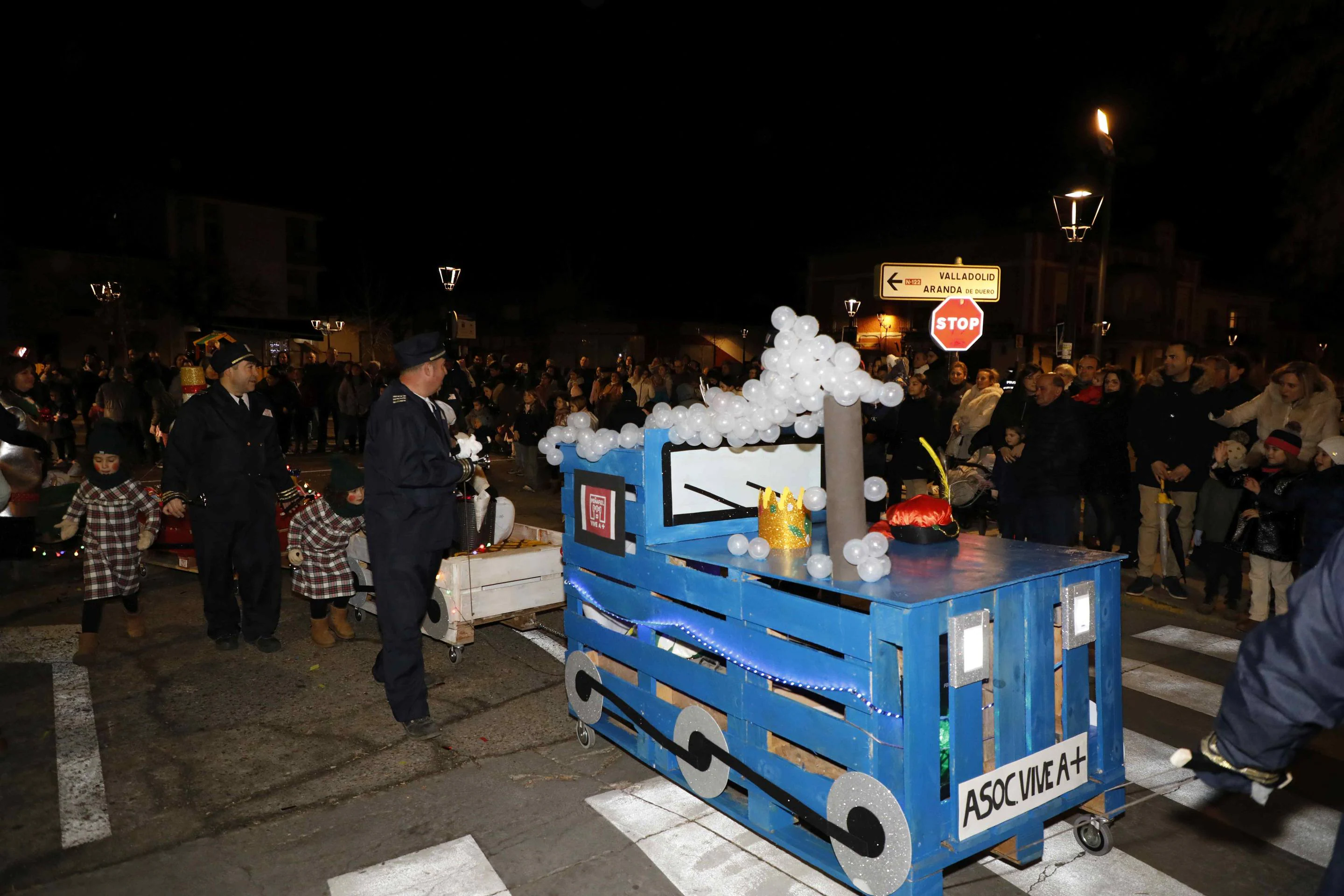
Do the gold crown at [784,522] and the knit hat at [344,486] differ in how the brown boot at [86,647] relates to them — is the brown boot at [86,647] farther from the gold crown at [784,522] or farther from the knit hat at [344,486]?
the gold crown at [784,522]

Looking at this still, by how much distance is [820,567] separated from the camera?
3.22 metres

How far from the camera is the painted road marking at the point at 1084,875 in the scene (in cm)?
334

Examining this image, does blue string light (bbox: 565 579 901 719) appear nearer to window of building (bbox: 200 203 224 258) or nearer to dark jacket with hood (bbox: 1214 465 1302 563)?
dark jacket with hood (bbox: 1214 465 1302 563)

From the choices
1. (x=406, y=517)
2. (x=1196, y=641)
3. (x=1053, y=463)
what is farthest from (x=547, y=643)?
(x=1196, y=641)

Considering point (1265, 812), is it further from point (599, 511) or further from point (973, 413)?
point (973, 413)

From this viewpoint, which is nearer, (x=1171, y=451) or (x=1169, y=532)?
(x=1171, y=451)

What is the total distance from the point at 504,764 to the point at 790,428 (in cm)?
227

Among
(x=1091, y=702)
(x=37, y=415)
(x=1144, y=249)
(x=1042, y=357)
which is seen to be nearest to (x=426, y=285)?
(x=1042, y=357)

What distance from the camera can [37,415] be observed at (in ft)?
33.0

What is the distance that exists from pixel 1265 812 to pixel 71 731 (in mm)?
6205

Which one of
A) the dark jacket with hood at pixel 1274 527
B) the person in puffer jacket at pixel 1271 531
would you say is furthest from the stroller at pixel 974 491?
the dark jacket with hood at pixel 1274 527

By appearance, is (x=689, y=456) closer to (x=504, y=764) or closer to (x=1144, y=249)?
(x=504, y=764)

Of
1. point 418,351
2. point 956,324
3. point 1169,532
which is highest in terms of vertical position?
point 956,324

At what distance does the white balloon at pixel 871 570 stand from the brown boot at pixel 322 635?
4603mm
